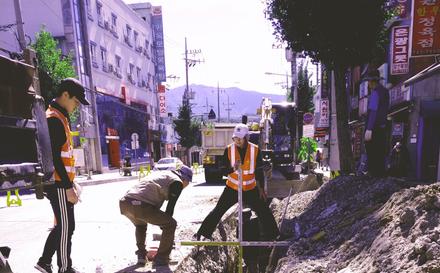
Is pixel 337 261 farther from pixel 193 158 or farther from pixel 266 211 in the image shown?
pixel 193 158

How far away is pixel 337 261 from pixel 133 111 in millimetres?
28649

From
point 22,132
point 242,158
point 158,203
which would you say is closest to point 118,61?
point 242,158

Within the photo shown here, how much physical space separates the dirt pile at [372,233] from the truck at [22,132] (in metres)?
2.62

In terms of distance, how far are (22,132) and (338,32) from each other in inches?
227

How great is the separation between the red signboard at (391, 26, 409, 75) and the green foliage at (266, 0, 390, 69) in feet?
12.2

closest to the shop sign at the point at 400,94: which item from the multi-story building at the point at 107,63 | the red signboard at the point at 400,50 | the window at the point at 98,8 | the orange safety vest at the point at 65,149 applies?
the red signboard at the point at 400,50

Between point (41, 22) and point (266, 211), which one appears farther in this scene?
point (41, 22)

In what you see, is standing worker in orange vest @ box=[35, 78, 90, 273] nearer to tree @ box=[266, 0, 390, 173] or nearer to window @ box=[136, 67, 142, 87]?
tree @ box=[266, 0, 390, 173]

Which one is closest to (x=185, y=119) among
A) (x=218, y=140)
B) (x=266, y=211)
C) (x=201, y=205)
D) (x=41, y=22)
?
(x=41, y=22)

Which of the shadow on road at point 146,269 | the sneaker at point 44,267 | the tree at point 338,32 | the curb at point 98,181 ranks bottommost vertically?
the curb at point 98,181

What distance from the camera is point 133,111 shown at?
30.3 metres

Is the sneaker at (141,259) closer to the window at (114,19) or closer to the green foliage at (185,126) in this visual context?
the window at (114,19)

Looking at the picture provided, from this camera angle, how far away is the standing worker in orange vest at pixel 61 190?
3.19 metres

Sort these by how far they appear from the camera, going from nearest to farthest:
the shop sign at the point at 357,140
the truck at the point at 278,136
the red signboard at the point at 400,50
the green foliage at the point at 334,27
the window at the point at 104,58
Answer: the green foliage at the point at 334,27 → the red signboard at the point at 400,50 → the truck at the point at 278,136 → the shop sign at the point at 357,140 → the window at the point at 104,58
